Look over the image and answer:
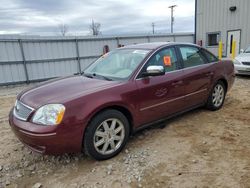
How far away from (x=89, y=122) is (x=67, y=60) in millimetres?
9347

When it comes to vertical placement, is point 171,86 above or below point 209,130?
above

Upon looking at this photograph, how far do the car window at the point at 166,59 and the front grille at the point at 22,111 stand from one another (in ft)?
6.36

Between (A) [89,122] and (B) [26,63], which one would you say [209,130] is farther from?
(B) [26,63]

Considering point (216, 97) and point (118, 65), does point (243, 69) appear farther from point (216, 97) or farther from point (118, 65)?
point (118, 65)

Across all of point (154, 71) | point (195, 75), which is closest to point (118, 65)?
point (154, 71)

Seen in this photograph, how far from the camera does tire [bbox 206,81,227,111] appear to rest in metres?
4.85

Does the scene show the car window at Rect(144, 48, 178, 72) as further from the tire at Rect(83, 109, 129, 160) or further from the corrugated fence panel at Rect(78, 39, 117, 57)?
the corrugated fence panel at Rect(78, 39, 117, 57)

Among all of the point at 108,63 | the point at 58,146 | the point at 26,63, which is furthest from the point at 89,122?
the point at 26,63

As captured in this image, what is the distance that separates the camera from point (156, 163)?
3.10 m

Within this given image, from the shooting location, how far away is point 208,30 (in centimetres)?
1641

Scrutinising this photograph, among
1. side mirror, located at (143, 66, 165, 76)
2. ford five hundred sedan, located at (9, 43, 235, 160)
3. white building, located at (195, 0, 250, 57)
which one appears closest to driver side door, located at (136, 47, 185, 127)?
ford five hundred sedan, located at (9, 43, 235, 160)

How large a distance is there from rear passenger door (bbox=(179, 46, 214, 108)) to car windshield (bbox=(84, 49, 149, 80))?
0.91 meters

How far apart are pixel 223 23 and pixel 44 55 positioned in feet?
38.6

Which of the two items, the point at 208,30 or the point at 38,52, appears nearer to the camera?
the point at 38,52
